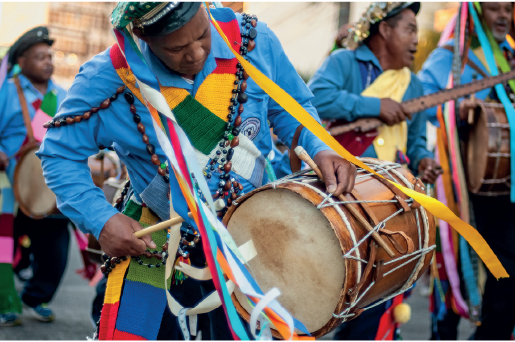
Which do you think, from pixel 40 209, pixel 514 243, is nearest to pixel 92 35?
pixel 40 209

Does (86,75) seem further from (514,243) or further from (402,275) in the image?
(514,243)

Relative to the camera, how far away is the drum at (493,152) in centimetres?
316

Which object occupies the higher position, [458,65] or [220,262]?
[458,65]

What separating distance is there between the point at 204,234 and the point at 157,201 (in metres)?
0.45

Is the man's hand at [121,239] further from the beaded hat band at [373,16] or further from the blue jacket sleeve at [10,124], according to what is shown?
the blue jacket sleeve at [10,124]

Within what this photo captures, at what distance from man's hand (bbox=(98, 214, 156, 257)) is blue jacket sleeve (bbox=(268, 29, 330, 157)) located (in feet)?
2.27

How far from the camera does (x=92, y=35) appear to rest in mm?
24609

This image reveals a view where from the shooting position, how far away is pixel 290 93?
2.10m

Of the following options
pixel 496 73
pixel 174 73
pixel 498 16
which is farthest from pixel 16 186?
pixel 498 16

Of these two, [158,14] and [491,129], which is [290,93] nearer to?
[158,14]

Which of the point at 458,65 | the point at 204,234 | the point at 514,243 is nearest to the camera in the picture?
the point at 204,234

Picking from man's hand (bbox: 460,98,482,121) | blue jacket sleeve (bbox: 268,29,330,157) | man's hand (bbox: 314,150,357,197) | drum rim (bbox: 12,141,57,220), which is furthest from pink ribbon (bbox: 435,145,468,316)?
drum rim (bbox: 12,141,57,220)

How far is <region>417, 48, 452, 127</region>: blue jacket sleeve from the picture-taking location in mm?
3656

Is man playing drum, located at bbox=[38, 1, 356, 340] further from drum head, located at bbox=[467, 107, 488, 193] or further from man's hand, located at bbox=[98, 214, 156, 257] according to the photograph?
drum head, located at bbox=[467, 107, 488, 193]
